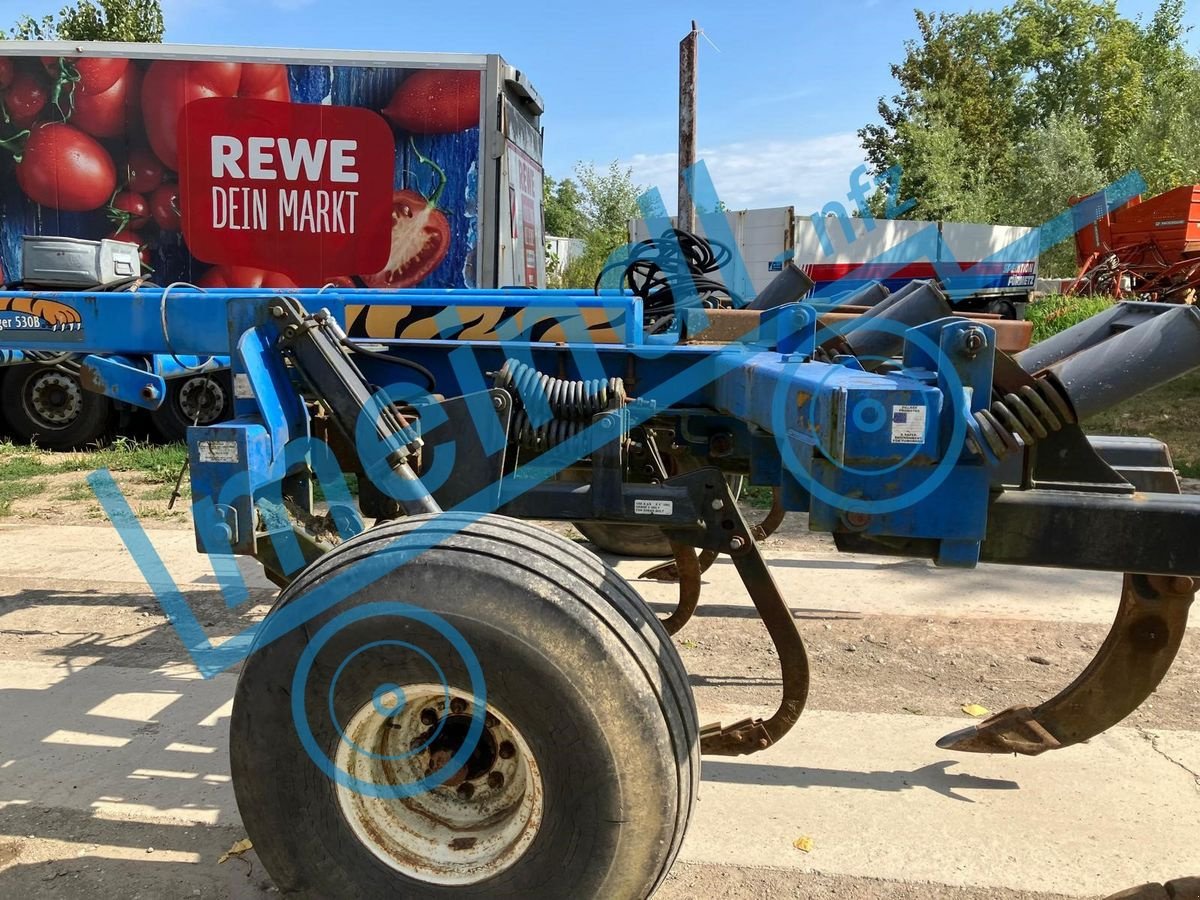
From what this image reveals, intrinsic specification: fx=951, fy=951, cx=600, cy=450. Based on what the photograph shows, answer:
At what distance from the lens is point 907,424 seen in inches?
84.6

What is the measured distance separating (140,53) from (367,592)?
9.39 m

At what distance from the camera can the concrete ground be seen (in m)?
2.72

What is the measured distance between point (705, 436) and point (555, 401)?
691mm

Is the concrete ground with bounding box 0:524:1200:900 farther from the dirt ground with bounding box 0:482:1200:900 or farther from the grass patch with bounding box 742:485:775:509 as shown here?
the grass patch with bounding box 742:485:775:509

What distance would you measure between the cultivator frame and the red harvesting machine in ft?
57.7

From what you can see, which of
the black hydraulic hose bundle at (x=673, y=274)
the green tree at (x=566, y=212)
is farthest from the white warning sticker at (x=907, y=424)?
the green tree at (x=566, y=212)

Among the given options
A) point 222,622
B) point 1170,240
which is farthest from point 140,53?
point 1170,240

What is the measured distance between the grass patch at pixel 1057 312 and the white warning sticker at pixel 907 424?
1192 cm

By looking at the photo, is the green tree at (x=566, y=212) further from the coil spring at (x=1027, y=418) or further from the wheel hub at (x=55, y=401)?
the coil spring at (x=1027, y=418)

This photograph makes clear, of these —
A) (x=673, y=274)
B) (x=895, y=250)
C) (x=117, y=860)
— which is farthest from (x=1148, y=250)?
(x=117, y=860)

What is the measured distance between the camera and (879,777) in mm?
3268

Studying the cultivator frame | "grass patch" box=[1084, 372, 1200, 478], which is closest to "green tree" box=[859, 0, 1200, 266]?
"grass patch" box=[1084, 372, 1200, 478]

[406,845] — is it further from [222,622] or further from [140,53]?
[140,53]

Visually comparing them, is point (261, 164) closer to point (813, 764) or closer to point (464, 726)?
point (813, 764)
